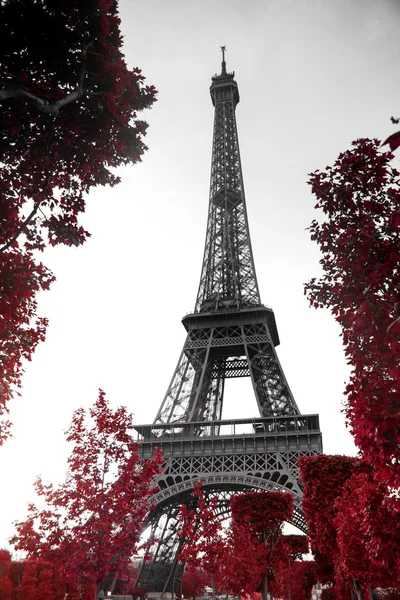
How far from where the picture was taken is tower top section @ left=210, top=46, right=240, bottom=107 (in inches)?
2766

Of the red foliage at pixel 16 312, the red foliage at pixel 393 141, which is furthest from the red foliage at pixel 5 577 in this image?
the red foliage at pixel 393 141

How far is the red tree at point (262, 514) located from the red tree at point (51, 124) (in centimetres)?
2377

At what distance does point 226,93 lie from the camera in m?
70.6

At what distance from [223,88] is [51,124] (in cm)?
7047

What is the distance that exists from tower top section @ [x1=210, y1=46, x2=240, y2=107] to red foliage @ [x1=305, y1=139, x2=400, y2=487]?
67.6m

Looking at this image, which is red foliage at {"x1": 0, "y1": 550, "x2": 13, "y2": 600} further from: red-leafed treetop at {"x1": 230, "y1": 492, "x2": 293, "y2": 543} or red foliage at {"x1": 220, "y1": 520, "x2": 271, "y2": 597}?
red-leafed treetop at {"x1": 230, "y1": 492, "x2": 293, "y2": 543}

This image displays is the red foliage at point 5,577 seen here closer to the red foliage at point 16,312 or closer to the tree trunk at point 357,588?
the tree trunk at point 357,588

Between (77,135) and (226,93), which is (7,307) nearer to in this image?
(77,135)

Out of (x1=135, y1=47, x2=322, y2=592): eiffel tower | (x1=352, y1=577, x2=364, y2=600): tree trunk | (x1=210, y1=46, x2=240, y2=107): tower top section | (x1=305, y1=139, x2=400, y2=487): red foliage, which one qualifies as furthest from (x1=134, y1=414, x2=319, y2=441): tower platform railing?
(x1=210, y1=46, x2=240, y2=107): tower top section

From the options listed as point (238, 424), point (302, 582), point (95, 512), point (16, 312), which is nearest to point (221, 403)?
point (238, 424)

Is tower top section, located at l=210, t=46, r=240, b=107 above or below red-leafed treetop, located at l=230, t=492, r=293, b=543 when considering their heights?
above

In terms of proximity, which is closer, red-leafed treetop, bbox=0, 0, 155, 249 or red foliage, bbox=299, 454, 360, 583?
red-leafed treetop, bbox=0, 0, 155, 249

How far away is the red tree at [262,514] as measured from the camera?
28297 millimetres

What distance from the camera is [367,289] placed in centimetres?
637
